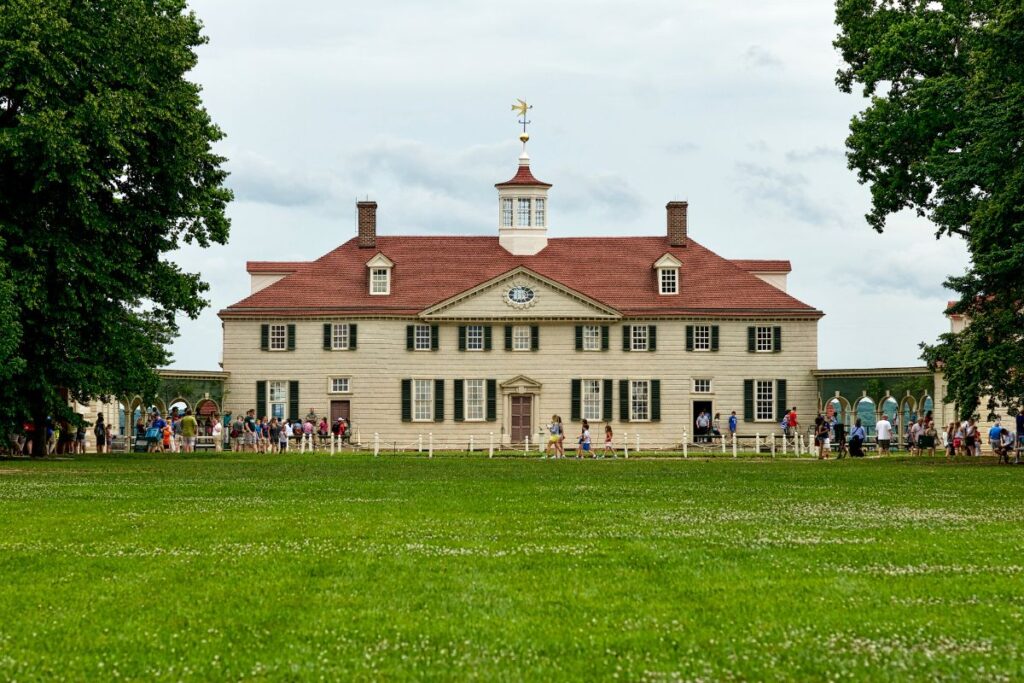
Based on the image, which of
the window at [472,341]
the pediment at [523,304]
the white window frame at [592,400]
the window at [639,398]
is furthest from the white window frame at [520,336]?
the window at [639,398]

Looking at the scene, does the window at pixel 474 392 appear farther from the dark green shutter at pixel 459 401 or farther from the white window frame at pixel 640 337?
the white window frame at pixel 640 337

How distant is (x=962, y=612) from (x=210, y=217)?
1321 inches

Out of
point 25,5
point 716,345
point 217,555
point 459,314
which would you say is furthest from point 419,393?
point 217,555

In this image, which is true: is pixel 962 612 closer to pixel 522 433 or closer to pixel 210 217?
pixel 210 217

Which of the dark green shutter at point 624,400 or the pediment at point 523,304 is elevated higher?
the pediment at point 523,304

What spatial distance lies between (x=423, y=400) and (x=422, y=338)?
9.58ft

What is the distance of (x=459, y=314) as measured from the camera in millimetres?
64812

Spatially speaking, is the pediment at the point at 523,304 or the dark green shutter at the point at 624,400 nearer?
the pediment at the point at 523,304

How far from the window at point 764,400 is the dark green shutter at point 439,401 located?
14.7 m

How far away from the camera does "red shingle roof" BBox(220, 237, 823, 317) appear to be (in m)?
65.2

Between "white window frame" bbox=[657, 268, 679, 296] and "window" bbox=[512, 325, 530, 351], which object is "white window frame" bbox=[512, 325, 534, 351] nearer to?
"window" bbox=[512, 325, 530, 351]

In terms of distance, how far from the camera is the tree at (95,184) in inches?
1340

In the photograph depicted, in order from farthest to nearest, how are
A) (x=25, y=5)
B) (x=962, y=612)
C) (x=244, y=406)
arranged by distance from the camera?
(x=244, y=406), (x=25, y=5), (x=962, y=612)

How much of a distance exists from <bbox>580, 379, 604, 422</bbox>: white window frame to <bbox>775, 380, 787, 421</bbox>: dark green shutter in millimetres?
8169
